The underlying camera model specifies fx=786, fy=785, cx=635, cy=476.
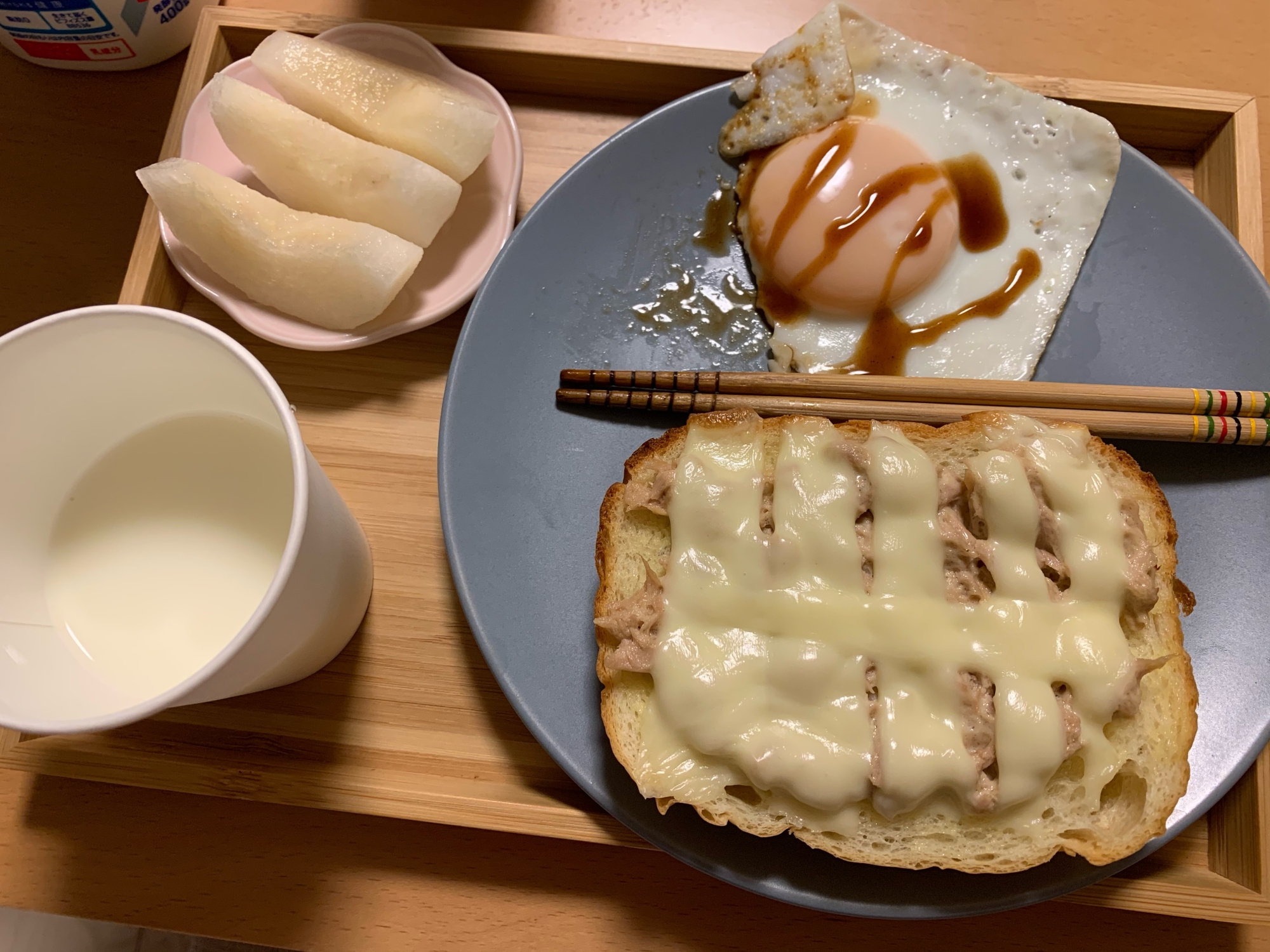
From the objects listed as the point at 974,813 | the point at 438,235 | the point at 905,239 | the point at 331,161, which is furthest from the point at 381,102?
the point at 974,813

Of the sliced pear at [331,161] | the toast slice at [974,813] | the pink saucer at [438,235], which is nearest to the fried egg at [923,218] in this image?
the toast slice at [974,813]

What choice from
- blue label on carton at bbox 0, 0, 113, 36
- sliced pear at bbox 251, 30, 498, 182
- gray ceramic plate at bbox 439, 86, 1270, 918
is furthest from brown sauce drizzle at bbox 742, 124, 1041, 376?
blue label on carton at bbox 0, 0, 113, 36

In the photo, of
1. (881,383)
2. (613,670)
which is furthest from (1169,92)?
(613,670)

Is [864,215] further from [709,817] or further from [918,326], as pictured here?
[709,817]

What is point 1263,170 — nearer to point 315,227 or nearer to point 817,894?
point 817,894

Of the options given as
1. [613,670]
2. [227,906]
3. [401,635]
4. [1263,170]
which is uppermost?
[1263,170]

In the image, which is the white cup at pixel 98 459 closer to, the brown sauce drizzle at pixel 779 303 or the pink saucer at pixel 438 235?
the pink saucer at pixel 438 235
